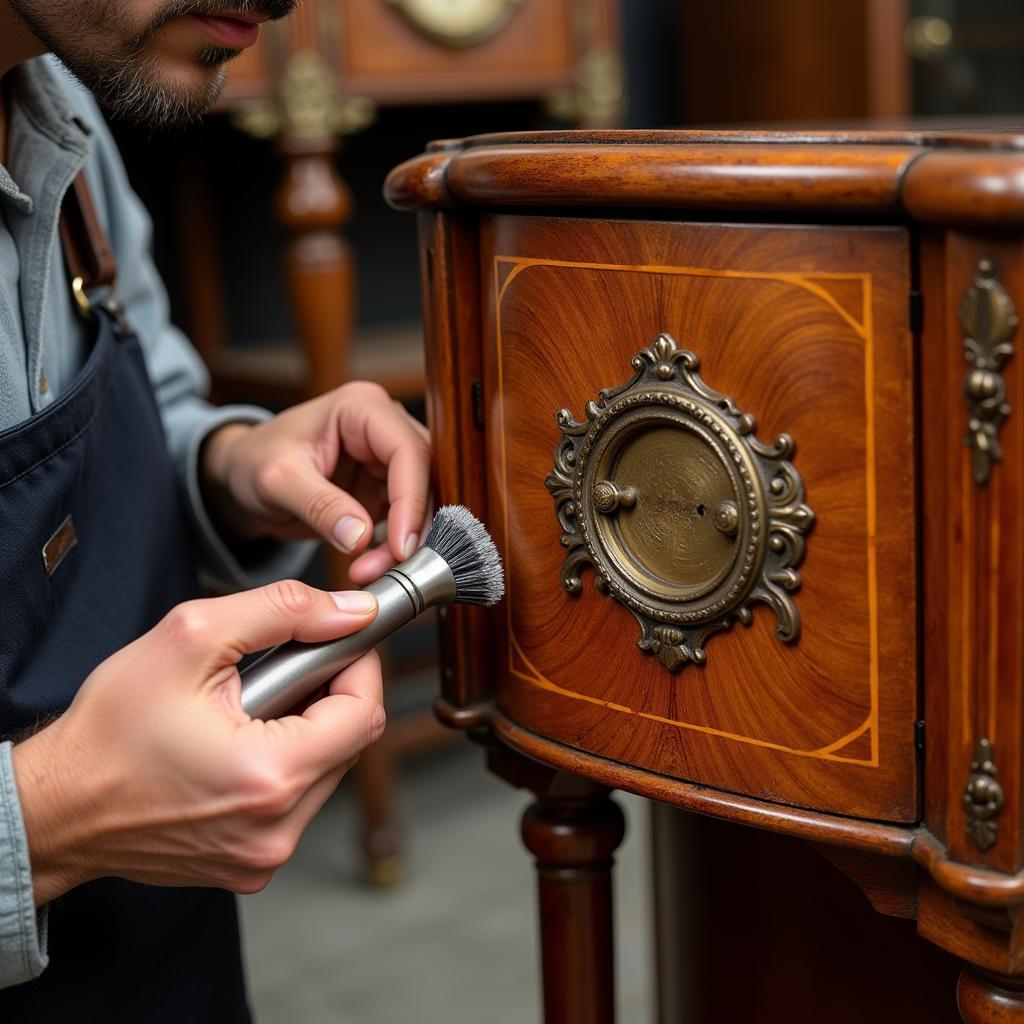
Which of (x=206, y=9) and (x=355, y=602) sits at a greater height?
(x=206, y=9)

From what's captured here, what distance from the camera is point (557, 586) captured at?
2.42ft

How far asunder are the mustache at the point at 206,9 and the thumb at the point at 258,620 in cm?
34

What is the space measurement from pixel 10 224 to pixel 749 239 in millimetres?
510

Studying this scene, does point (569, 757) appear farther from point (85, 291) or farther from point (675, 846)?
point (85, 291)

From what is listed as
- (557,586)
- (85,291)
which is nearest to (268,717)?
(557,586)

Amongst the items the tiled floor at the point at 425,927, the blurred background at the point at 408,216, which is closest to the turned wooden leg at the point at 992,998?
the blurred background at the point at 408,216

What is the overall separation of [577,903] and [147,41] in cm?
58

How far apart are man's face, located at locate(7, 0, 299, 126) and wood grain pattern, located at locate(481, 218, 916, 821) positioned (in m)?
0.21

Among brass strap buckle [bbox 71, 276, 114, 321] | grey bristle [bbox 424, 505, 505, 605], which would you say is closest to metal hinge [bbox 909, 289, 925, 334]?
grey bristle [bbox 424, 505, 505, 605]

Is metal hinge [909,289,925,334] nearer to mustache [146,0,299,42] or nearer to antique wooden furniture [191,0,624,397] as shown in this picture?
mustache [146,0,299,42]

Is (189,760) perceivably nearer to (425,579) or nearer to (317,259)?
(425,579)

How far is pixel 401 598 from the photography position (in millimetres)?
714

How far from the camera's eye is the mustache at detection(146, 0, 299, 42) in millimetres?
778

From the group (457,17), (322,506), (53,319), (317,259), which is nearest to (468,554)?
(322,506)
